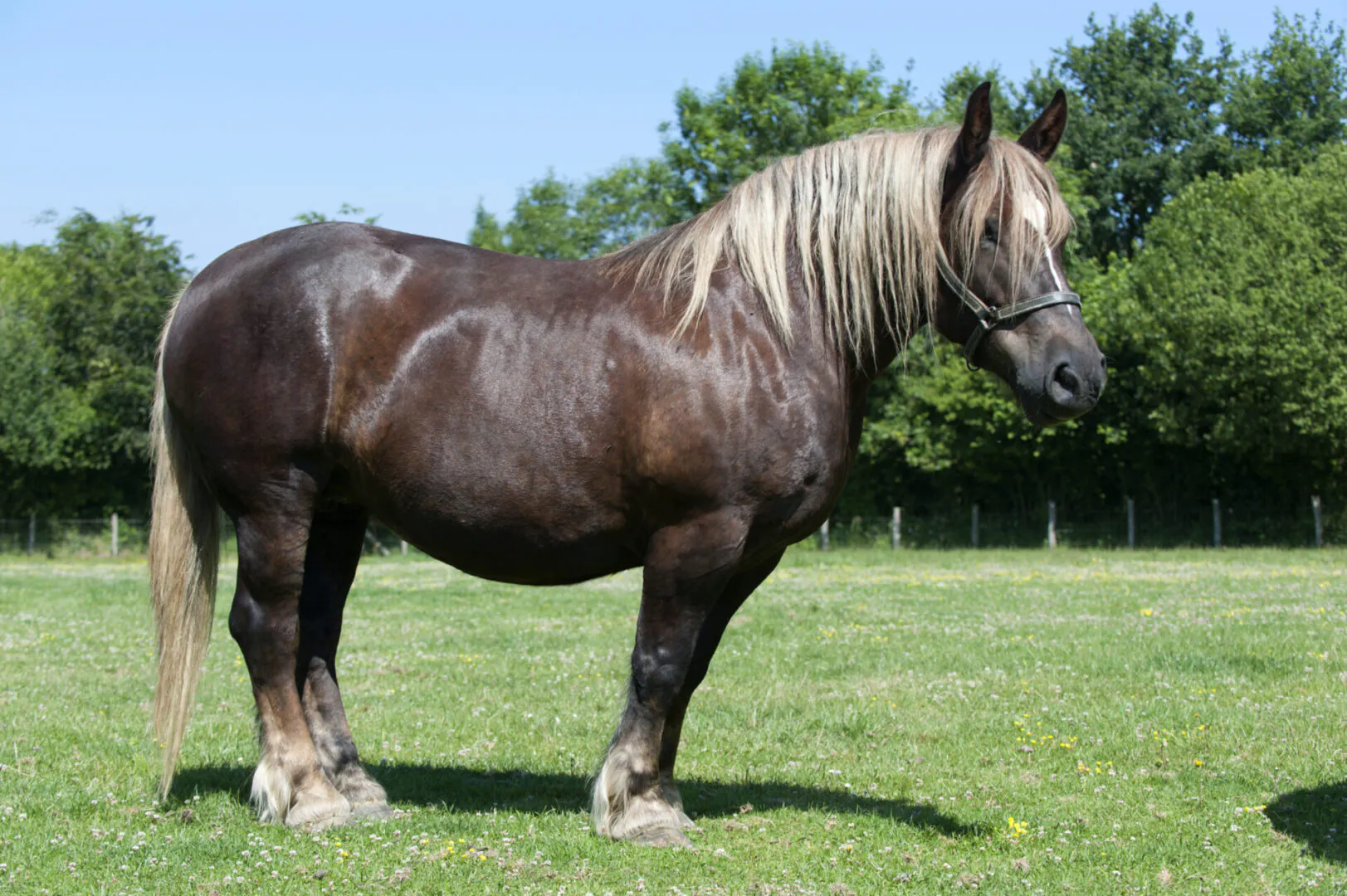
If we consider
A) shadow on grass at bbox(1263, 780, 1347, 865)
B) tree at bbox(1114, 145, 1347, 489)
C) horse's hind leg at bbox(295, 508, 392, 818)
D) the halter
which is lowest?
shadow on grass at bbox(1263, 780, 1347, 865)

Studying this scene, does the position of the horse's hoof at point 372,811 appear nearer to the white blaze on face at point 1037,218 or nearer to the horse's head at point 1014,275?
the horse's head at point 1014,275

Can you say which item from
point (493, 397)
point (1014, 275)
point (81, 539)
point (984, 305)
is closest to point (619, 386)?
A: point (493, 397)

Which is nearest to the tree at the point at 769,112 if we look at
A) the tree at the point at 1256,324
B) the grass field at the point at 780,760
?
the tree at the point at 1256,324

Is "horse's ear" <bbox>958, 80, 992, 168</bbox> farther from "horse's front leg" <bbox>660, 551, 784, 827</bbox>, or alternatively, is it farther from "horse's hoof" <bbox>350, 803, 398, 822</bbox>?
"horse's hoof" <bbox>350, 803, 398, 822</bbox>

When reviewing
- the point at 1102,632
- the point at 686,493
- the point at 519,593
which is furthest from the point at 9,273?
the point at 686,493

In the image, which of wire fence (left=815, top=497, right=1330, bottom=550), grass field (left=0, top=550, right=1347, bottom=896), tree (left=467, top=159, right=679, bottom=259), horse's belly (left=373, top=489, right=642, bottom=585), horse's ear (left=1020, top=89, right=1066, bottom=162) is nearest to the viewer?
grass field (left=0, top=550, right=1347, bottom=896)

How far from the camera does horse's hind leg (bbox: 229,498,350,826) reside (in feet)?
17.9

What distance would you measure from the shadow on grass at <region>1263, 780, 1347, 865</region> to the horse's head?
2.16 m

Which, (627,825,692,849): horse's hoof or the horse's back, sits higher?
the horse's back

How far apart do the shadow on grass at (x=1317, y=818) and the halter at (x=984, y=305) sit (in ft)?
8.20

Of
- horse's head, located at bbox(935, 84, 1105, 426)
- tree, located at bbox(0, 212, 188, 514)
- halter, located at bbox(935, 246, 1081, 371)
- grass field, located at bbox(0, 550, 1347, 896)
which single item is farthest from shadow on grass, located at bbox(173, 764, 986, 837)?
tree, located at bbox(0, 212, 188, 514)

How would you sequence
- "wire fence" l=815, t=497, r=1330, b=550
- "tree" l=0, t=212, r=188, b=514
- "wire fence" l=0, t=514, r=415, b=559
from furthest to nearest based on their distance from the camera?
"tree" l=0, t=212, r=188, b=514
"wire fence" l=0, t=514, r=415, b=559
"wire fence" l=815, t=497, r=1330, b=550

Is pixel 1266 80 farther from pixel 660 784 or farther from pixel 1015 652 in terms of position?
pixel 660 784

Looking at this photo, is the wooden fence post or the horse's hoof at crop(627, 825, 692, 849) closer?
the horse's hoof at crop(627, 825, 692, 849)
